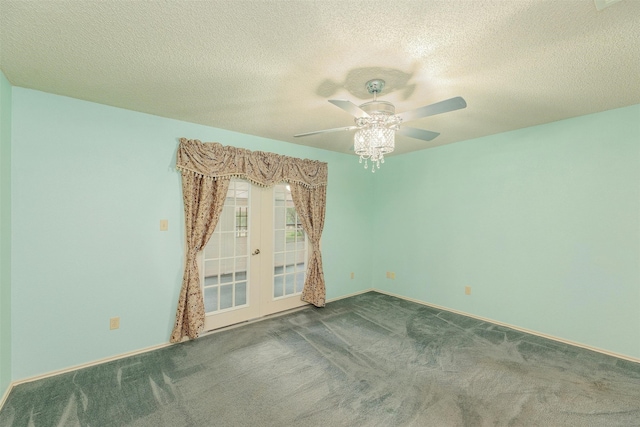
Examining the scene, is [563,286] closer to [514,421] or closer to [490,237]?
[490,237]

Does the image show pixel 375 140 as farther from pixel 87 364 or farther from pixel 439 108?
pixel 87 364

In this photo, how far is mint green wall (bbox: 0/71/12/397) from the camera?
208 cm

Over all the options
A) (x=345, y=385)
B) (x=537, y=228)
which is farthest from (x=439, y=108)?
(x=537, y=228)

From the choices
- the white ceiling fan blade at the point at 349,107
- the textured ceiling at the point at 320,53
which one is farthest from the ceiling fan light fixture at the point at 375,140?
the textured ceiling at the point at 320,53

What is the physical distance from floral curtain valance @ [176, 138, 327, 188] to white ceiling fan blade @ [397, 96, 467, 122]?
216 cm

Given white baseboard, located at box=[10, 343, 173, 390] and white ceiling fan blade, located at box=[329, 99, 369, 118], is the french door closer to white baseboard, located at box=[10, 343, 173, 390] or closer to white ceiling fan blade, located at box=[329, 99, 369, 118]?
white baseboard, located at box=[10, 343, 173, 390]

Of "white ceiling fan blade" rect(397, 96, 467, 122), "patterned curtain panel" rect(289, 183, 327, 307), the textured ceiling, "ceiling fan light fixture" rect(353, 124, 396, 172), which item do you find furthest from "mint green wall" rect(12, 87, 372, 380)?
"white ceiling fan blade" rect(397, 96, 467, 122)

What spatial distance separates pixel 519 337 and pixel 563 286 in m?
0.79

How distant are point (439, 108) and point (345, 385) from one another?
7.73 feet

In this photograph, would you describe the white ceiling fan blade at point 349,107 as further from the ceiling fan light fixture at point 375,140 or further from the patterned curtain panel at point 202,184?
the patterned curtain panel at point 202,184

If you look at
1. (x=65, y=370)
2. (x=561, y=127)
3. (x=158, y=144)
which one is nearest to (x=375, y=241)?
(x=561, y=127)

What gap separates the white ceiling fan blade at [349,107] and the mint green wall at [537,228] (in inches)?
105

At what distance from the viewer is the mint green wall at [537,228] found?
2.78 metres

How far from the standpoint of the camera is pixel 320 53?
70.3 inches
